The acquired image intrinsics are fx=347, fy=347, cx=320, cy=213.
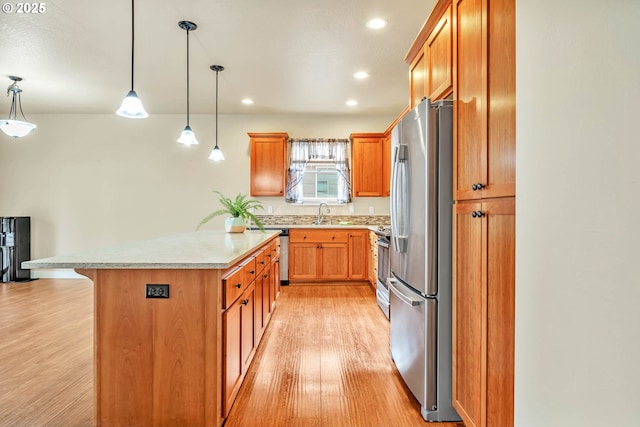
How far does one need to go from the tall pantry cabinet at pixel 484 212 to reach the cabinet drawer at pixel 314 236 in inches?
134

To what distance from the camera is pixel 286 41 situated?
322cm

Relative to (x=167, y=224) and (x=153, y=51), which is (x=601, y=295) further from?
(x=167, y=224)

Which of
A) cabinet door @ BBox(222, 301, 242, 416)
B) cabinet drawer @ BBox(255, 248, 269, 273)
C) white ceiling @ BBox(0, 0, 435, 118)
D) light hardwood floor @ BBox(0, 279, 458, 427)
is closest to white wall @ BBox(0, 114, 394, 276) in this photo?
white ceiling @ BBox(0, 0, 435, 118)

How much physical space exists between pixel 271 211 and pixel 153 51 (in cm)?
292

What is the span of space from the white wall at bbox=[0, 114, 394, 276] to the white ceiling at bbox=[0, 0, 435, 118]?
0.58m

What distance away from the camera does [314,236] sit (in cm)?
513

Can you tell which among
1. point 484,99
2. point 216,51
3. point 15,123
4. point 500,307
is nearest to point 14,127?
point 15,123

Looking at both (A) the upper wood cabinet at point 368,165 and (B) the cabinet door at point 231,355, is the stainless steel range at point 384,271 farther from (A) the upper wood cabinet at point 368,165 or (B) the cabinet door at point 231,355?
(B) the cabinet door at point 231,355

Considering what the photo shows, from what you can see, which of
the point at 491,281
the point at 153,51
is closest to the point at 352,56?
the point at 153,51

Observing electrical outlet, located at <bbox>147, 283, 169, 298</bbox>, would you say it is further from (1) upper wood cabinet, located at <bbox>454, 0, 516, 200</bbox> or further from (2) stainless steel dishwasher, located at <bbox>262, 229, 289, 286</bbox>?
(2) stainless steel dishwasher, located at <bbox>262, 229, 289, 286</bbox>

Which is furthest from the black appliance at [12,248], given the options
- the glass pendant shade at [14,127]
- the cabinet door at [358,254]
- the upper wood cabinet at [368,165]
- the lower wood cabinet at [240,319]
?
the upper wood cabinet at [368,165]

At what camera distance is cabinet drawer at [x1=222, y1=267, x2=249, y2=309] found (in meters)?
1.70

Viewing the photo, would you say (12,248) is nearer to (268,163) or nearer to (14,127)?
(14,127)

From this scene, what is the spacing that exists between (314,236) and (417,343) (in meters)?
3.29
